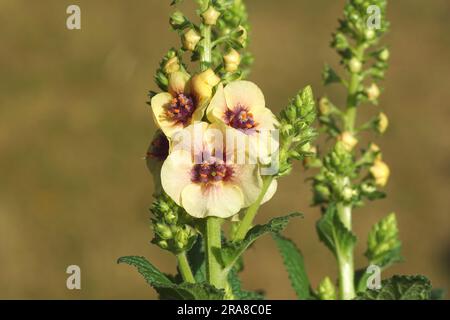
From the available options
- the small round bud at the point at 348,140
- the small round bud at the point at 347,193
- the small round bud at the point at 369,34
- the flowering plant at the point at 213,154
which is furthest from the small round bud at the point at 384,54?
the flowering plant at the point at 213,154

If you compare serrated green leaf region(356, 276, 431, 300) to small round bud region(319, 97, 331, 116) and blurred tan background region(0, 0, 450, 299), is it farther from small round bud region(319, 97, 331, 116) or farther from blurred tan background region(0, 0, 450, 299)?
blurred tan background region(0, 0, 450, 299)

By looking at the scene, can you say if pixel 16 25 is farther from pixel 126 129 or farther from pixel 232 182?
pixel 232 182

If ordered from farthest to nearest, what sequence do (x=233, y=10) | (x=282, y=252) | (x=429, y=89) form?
(x=429, y=89) < (x=282, y=252) < (x=233, y=10)

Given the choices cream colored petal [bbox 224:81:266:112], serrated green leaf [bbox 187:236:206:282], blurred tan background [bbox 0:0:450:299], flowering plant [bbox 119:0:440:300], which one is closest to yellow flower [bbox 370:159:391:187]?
serrated green leaf [bbox 187:236:206:282]

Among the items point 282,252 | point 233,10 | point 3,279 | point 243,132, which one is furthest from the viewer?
point 3,279

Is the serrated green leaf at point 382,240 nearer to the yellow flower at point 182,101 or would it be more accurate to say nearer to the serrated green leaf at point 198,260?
the serrated green leaf at point 198,260

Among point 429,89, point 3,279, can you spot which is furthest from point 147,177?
point 429,89

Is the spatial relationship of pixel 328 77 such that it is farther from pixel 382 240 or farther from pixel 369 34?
pixel 382 240
